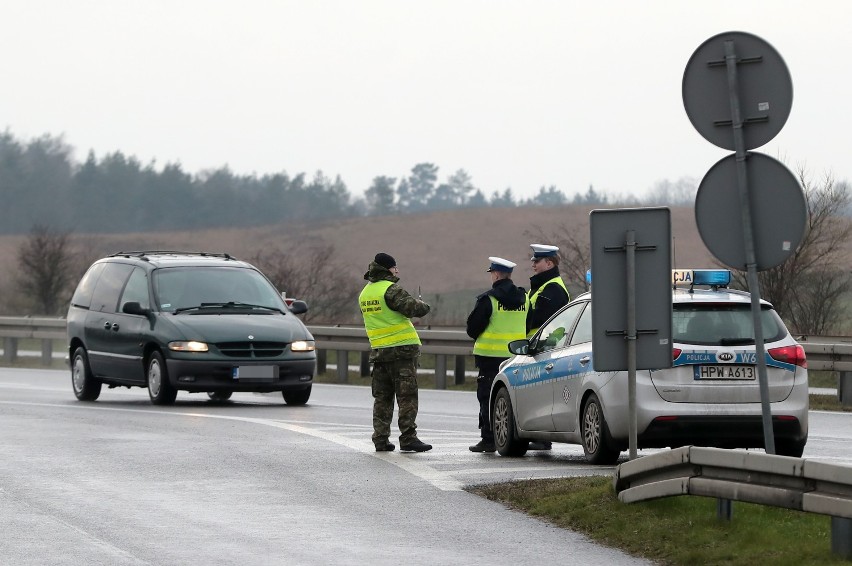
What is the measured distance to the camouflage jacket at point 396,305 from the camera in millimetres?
15430

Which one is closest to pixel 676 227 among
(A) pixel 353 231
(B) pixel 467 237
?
(B) pixel 467 237

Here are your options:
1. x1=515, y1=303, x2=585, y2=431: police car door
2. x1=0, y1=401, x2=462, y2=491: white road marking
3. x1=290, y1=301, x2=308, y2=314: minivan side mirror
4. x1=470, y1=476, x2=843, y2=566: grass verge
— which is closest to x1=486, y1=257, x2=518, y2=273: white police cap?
x1=515, y1=303, x2=585, y2=431: police car door

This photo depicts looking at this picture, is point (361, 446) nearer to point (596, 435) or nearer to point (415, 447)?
point (415, 447)

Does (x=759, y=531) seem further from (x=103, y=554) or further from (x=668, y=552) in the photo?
(x=103, y=554)

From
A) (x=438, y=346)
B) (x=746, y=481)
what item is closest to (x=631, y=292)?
(x=746, y=481)

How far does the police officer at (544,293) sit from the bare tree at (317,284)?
28921 mm

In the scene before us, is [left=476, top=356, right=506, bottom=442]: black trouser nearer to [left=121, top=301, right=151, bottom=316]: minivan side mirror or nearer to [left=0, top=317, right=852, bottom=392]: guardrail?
[left=121, top=301, right=151, bottom=316]: minivan side mirror

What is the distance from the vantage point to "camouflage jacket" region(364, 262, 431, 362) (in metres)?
15.4

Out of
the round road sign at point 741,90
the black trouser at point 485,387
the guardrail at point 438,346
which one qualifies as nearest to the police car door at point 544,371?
the black trouser at point 485,387

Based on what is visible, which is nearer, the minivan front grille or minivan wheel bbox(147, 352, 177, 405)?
the minivan front grille

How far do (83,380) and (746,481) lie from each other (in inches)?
609

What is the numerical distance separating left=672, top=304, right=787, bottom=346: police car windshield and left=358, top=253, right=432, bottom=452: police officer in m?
2.62

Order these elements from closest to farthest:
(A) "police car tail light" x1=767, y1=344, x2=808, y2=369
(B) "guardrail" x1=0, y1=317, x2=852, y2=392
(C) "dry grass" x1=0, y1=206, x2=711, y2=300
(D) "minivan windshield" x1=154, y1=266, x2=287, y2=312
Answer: (A) "police car tail light" x1=767, y1=344, x2=808, y2=369
(D) "minivan windshield" x1=154, y1=266, x2=287, y2=312
(B) "guardrail" x1=0, y1=317, x2=852, y2=392
(C) "dry grass" x1=0, y1=206, x2=711, y2=300

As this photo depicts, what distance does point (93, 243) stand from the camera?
279ft
